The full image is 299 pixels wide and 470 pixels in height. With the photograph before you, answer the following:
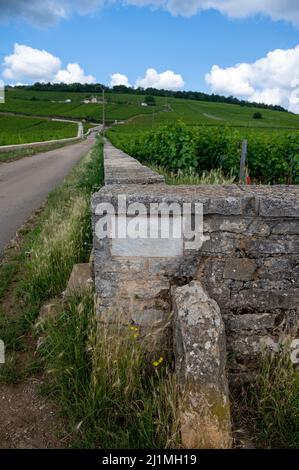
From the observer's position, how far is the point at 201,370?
263 centimetres

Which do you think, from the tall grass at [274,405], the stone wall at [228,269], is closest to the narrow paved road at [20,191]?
the stone wall at [228,269]

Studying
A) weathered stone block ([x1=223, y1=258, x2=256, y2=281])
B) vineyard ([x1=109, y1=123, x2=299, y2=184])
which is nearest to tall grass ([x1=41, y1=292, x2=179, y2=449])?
weathered stone block ([x1=223, y1=258, x2=256, y2=281])

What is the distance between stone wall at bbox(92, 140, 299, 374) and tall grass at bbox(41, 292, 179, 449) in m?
0.23

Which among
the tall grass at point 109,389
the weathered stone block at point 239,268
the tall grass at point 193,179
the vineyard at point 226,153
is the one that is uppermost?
the vineyard at point 226,153

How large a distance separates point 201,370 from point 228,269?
2.83ft

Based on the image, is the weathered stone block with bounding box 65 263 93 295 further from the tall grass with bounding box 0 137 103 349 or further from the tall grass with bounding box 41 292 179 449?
the tall grass with bounding box 41 292 179 449

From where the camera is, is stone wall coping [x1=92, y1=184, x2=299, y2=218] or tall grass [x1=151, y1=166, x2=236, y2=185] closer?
stone wall coping [x1=92, y1=184, x2=299, y2=218]

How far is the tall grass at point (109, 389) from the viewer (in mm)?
2615

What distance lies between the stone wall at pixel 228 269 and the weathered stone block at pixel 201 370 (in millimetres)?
281

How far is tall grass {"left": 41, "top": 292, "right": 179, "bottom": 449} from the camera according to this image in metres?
2.62

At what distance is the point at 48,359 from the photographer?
339 cm

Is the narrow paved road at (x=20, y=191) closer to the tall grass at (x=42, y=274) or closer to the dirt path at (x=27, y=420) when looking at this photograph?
the tall grass at (x=42, y=274)
